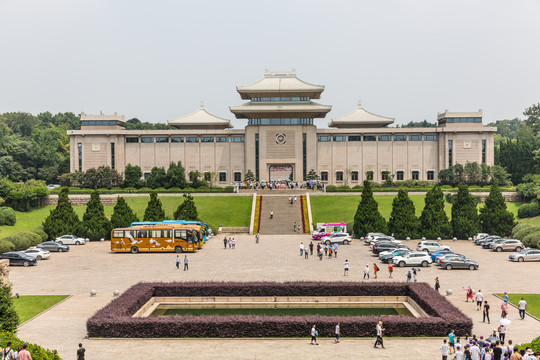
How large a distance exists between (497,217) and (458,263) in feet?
56.4

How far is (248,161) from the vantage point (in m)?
91.5

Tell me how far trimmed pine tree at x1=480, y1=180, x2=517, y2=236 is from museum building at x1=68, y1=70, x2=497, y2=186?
35764 millimetres

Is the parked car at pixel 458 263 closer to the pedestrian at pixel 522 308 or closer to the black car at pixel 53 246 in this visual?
the pedestrian at pixel 522 308

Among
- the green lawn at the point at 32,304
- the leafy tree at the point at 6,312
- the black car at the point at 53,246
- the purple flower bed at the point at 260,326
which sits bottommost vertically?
the green lawn at the point at 32,304

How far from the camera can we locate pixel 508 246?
157 ft

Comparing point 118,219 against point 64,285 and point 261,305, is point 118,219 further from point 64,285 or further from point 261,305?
point 261,305

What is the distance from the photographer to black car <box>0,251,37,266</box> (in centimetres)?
4141

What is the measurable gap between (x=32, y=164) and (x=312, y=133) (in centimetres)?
5213

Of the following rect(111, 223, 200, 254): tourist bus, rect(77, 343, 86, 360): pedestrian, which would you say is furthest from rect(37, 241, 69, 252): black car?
rect(77, 343, 86, 360): pedestrian

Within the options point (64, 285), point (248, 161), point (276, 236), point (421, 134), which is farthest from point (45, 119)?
point (64, 285)

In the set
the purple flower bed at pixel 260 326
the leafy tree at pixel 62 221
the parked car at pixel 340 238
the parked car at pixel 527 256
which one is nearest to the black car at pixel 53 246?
the leafy tree at pixel 62 221

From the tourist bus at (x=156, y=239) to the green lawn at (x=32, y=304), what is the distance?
17.4 metres

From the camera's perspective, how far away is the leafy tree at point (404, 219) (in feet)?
178

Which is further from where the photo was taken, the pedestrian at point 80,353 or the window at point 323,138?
the window at point 323,138
